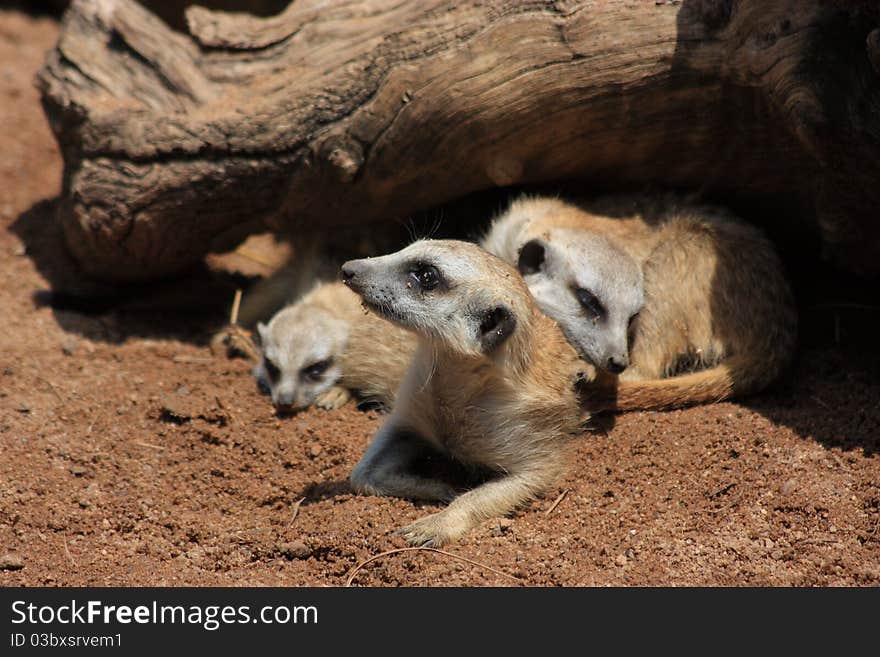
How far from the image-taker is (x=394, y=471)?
3113mm

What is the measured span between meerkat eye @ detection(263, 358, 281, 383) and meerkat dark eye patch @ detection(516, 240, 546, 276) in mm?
1089

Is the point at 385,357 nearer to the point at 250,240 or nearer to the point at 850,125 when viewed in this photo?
the point at 250,240

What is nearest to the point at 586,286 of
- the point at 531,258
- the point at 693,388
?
the point at 531,258

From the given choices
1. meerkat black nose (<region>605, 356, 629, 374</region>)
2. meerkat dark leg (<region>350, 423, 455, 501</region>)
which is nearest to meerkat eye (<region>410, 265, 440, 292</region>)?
meerkat dark leg (<region>350, 423, 455, 501</region>)

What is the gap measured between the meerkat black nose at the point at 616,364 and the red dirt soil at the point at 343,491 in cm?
23

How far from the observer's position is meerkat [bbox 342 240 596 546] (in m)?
2.88

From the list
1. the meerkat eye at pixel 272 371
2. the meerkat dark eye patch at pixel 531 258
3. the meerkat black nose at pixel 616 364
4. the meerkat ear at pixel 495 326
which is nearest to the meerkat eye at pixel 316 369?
the meerkat eye at pixel 272 371

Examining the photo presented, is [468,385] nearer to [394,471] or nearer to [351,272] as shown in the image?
[394,471]

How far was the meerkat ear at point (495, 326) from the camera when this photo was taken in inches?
112

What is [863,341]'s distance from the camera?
375cm

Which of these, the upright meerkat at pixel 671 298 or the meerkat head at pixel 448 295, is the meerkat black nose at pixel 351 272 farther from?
the upright meerkat at pixel 671 298

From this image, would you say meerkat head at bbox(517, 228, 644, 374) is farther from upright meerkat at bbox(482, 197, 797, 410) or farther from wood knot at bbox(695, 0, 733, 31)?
wood knot at bbox(695, 0, 733, 31)

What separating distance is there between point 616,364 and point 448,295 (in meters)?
0.67
